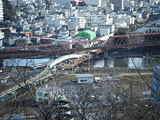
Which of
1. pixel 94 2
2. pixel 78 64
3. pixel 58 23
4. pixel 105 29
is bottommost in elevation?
pixel 78 64

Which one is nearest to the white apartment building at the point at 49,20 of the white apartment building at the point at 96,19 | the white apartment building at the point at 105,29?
the white apartment building at the point at 96,19

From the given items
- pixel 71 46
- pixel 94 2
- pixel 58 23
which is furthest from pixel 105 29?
pixel 94 2

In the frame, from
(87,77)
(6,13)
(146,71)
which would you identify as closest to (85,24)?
(6,13)

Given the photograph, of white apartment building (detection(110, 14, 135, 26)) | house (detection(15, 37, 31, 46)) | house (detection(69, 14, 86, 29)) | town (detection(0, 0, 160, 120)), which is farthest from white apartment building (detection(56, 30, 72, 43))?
white apartment building (detection(110, 14, 135, 26))

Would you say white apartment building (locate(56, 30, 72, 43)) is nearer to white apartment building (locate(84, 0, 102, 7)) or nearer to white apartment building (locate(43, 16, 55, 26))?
white apartment building (locate(43, 16, 55, 26))

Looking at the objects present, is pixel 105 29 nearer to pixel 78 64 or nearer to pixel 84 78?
pixel 78 64

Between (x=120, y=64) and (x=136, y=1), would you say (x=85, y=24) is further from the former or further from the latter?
(x=136, y=1)

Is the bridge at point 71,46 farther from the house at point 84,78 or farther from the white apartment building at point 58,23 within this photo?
the white apartment building at point 58,23

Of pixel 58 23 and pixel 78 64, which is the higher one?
pixel 58 23
